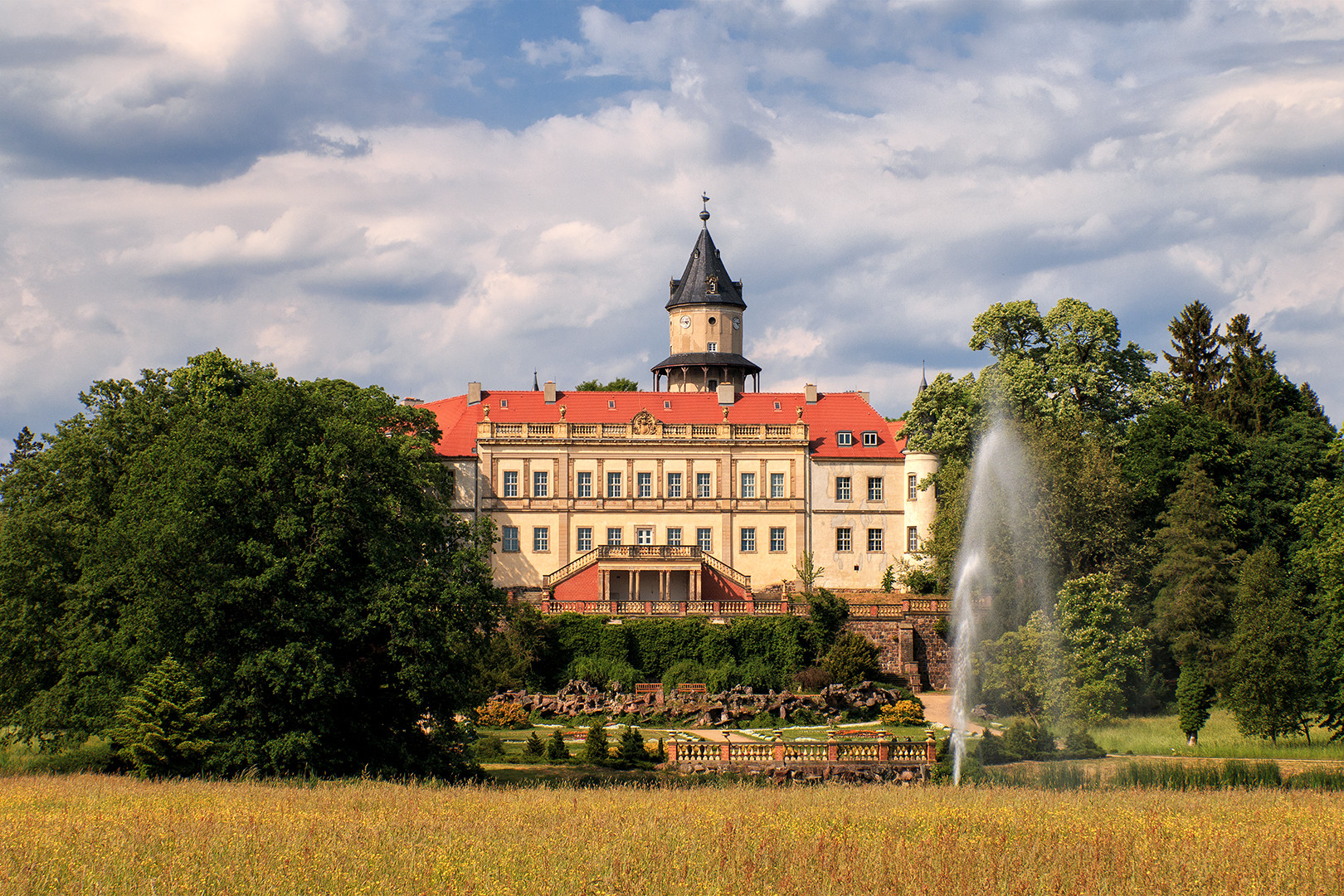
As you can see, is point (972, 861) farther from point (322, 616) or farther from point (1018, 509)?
point (1018, 509)

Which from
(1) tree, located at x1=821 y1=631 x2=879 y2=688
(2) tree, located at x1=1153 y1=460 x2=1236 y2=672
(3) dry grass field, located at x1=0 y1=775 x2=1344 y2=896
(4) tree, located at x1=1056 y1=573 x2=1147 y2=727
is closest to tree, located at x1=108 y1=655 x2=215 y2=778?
(3) dry grass field, located at x1=0 y1=775 x2=1344 y2=896

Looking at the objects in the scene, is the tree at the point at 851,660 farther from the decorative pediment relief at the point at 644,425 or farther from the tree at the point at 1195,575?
the decorative pediment relief at the point at 644,425

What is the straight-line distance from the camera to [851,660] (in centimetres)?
5019

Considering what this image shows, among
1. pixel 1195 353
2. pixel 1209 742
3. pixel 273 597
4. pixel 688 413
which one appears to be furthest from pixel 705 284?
pixel 273 597

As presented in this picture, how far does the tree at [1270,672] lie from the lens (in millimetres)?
37469

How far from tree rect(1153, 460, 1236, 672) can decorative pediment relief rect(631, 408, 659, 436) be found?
27019 millimetres

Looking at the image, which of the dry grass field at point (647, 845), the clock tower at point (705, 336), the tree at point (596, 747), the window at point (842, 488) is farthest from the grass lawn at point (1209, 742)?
the clock tower at point (705, 336)

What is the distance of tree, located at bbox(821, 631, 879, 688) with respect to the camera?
163 ft

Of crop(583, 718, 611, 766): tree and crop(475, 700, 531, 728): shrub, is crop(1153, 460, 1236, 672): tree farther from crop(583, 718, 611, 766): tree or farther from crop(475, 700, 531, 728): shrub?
crop(475, 700, 531, 728): shrub

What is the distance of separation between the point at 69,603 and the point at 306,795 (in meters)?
14.0

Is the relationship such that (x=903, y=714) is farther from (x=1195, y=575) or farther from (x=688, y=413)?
(x=688, y=413)

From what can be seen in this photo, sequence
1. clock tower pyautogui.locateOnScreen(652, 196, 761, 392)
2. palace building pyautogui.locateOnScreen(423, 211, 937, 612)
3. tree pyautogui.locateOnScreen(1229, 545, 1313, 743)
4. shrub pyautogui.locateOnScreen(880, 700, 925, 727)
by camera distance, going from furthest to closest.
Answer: clock tower pyautogui.locateOnScreen(652, 196, 761, 392) → palace building pyautogui.locateOnScreen(423, 211, 937, 612) → shrub pyautogui.locateOnScreen(880, 700, 925, 727) → tree pyautogui.locateOnScreen(1229, 545, 1313, 743)

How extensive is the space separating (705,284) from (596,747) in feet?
160

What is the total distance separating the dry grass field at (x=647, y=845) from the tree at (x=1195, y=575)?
2350 cm
